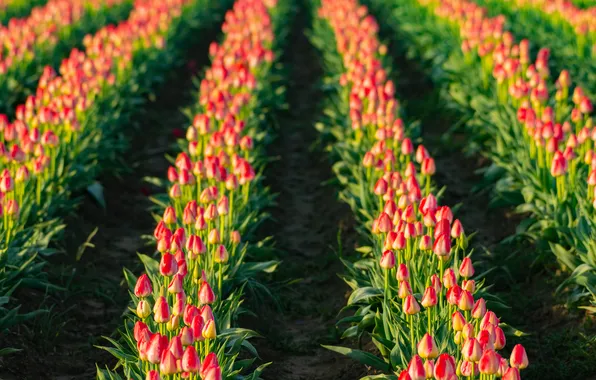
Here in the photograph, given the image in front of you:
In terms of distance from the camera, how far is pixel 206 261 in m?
5.85

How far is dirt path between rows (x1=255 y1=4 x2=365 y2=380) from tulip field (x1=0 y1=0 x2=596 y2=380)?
21 mm

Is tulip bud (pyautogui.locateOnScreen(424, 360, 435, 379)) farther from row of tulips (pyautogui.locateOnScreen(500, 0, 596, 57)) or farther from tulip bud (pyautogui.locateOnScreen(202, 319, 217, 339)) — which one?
row of tulips (pyautogui.locateOnScreen(500, 0, 596, 57))

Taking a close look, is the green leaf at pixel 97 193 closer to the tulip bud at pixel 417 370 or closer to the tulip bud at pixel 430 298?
the tulip bud at pixel 430 298

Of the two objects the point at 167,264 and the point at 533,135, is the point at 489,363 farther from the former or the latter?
the point at 533,135

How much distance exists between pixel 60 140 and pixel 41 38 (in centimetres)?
600

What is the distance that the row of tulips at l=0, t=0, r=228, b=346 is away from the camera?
6314 mm

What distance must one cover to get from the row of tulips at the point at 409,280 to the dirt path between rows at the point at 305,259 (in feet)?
0.84

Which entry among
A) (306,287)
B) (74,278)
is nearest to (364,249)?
(306,287)

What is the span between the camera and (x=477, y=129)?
35.0 ft

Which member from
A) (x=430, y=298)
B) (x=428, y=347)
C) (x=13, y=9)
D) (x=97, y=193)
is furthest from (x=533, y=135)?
(x=13, y=9)

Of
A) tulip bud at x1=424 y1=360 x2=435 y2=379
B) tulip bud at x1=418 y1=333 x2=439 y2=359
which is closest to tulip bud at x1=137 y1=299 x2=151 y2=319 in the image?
tulip bud at x1=418 y1=333 x2=439 y2=359

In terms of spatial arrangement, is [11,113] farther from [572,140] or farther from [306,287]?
[572,140]

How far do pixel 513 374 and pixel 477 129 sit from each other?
7.13m

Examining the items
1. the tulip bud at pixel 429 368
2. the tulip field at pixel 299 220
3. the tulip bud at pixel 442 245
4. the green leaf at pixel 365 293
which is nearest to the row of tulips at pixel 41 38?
the tulip field at pixel 299 220
